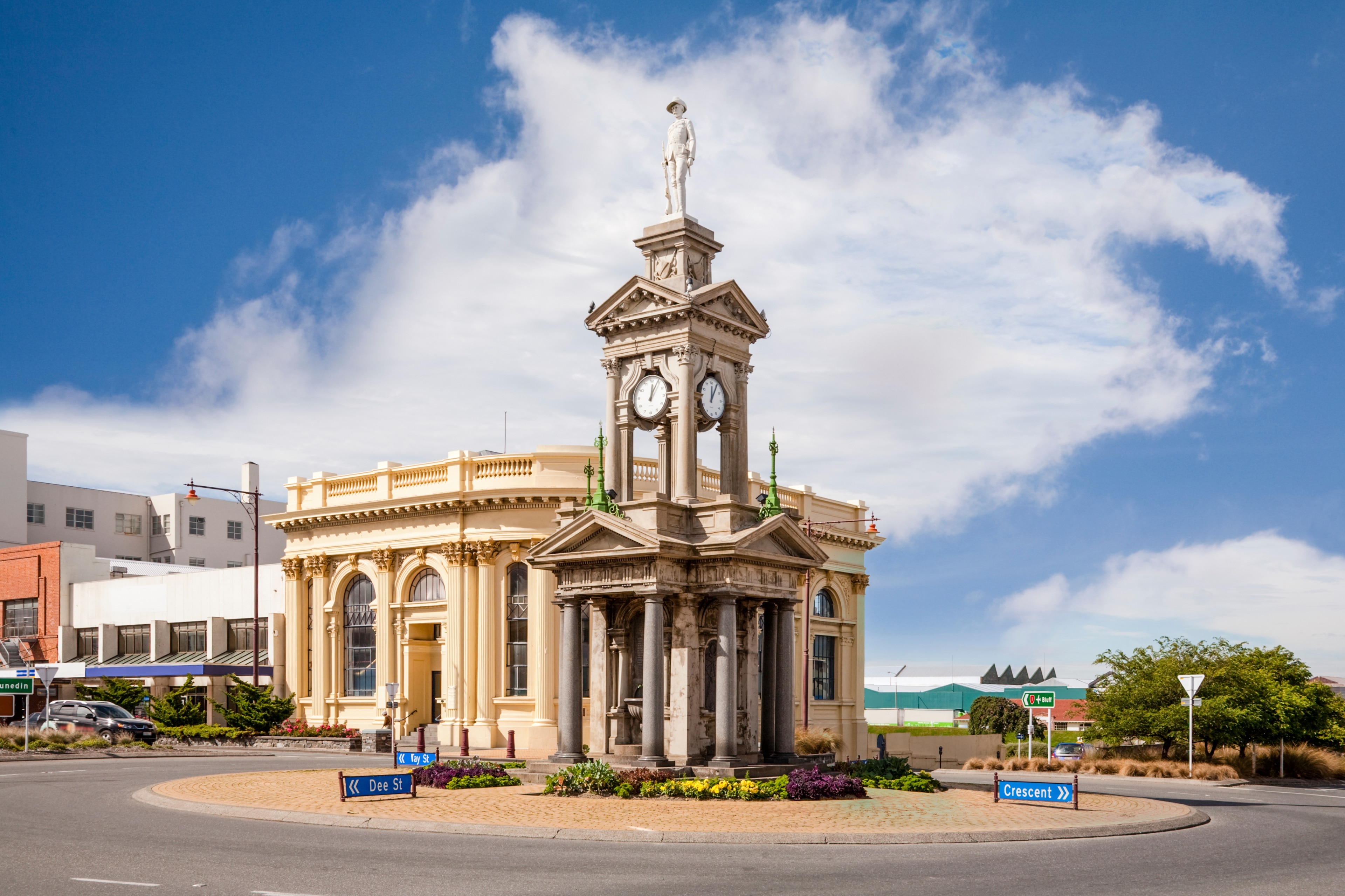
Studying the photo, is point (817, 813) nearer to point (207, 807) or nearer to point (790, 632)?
point (790, 632)

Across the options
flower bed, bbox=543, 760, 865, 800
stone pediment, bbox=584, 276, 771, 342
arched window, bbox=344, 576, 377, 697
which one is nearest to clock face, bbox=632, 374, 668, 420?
stone pediment, bbox=584, 276, 771, 342

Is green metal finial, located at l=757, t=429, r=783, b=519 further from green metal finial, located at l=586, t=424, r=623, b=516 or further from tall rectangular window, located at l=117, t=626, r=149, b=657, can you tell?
tall rectangular window, located at l=117, t=626, r=149, b=657

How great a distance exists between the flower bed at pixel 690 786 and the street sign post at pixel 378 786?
2.47m

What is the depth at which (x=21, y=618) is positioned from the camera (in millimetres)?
70812

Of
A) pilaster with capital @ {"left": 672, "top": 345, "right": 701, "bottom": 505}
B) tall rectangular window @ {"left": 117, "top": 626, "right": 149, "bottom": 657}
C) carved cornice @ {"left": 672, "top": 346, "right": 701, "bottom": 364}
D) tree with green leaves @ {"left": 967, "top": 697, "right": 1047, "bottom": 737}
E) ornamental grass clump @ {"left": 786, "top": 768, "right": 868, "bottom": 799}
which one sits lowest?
tree with green leaves @ {"left": 967, "top": 697, "right": 1047, "bottom": 737}

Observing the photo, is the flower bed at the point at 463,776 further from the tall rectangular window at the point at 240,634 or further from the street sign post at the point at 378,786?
the tall rectangular window at the point at 240,634

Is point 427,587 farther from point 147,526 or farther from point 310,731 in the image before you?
point 147,526

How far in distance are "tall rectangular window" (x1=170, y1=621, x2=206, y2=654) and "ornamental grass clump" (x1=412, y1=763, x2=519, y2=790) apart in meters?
39.9

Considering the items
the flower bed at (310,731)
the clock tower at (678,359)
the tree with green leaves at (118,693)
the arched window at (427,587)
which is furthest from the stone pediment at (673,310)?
the tree with green leaves at (118,693)

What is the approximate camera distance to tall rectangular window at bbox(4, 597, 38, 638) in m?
70.1

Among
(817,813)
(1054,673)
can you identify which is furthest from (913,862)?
(1054,673)

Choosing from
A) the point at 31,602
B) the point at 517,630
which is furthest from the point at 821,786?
the point at 31,602

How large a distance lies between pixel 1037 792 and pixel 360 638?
110ft

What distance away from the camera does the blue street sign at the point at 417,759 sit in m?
26.7
